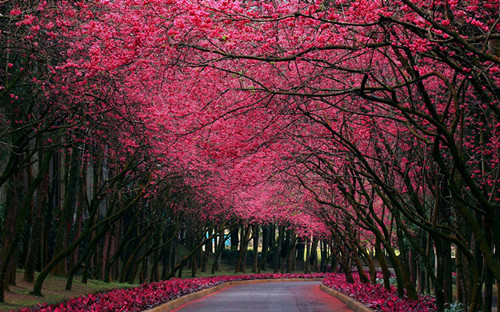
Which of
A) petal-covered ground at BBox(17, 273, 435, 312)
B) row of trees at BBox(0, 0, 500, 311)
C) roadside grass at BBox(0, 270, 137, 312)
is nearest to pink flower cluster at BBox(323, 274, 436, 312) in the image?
petal-covered ground at BBox(17, 273, 435, 312)

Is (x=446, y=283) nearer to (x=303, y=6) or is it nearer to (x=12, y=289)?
(x=303, y=6)

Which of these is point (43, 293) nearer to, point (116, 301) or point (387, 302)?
point (116, 301)

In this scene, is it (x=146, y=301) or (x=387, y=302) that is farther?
(x=146, y=301)

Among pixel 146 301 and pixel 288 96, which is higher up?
pixel 288 96

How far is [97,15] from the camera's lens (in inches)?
558

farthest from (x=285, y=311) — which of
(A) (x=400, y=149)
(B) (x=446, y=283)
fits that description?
(A) (x=400, y=149)

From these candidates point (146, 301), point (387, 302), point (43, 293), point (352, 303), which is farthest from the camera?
point (352, 303)

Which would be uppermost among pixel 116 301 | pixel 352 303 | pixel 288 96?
pixel 288 96

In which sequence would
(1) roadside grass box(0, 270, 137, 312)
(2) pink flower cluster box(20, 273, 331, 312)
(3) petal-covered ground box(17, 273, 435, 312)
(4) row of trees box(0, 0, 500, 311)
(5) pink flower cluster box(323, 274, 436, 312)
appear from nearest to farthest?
(4) row of trees box(0, 0, 500, 311)
(2) pink flower cluster box(20, 273, 331, 312)
(3) petal-covered ground box(17, 273, 435, 312)
(5) pink flower cluster box(323, 274, 436, 312)
(1) roadside grass box(0, 270, 137, 312)

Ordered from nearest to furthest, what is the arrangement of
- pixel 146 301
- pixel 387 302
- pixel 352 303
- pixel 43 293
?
pixel 387 302
pixel 146 301
pixel 43 293
pixel 352 303

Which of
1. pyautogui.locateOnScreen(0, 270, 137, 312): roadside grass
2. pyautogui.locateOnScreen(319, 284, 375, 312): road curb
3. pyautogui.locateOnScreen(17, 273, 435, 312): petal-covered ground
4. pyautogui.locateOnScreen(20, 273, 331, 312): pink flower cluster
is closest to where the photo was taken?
pyautogui.locateOnScreen(20, 273, 331, 312): pink flower cluster

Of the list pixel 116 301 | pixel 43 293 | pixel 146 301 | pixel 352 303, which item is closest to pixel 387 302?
pixel 352 303

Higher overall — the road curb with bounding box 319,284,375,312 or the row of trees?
the row of trees

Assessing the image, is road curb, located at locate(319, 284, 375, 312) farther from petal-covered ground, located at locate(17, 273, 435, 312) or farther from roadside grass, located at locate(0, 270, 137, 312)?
roadside grass, located at locate(0, 270, 137, 312)
